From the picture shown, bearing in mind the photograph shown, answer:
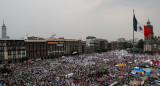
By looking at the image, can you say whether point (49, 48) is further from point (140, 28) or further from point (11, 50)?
point (140, 28)

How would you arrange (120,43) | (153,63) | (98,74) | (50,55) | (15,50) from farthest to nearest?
(120,43)
(50,55)
(15,50)
(153,63)
(98,74)

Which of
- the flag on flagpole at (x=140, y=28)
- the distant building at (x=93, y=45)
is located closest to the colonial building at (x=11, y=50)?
the flag on flagpole at (x=140, y=28)

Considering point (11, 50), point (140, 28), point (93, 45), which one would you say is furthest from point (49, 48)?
point (140, 28)

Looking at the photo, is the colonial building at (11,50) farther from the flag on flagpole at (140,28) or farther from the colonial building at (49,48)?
the flag on flagpole at (140,28)

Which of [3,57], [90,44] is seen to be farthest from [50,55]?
[90,44]

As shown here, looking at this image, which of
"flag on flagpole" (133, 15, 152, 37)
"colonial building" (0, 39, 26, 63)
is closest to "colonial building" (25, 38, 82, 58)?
"colonial building" (0, 39, 26, 63)

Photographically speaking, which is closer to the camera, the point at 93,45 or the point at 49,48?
the point at 49,48

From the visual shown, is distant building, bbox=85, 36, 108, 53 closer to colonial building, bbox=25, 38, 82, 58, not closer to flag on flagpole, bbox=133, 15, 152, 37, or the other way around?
colonial building, bbox=25, 38, 82, 58

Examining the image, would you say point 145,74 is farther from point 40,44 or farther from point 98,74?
point 40,44
